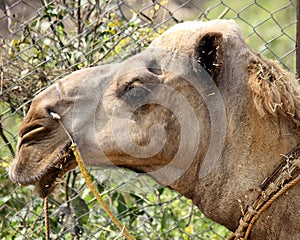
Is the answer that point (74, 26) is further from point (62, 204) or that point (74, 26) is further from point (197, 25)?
point (197, 25)

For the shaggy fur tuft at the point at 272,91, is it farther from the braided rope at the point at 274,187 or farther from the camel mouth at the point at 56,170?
the camel mouth at the point at 56,170

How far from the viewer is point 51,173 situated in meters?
3.39

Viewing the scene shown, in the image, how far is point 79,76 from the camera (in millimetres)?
3422

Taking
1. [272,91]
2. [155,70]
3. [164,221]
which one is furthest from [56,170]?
[164,221]

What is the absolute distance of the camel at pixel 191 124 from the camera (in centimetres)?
326

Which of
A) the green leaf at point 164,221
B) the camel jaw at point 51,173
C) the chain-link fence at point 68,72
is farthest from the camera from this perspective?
the green leaf at point 164,221

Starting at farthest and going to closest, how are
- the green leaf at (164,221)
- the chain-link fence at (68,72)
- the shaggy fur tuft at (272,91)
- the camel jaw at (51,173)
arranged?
1. the green leaf at (164,221)
2. the chain-link fence at (68,72)
3. the camel jaw at (51,173)
4. the shaggy fur tuft at (272,91)

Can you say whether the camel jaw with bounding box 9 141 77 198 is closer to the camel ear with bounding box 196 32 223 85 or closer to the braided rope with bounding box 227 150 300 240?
the camel ear with bounding box 196 32 223 85

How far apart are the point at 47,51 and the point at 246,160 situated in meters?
1.96

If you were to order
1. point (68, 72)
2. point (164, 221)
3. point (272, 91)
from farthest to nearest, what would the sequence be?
point (164, 221) → point (68, 72) → point (272, 91)

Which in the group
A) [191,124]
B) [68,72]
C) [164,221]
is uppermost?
[191,124]

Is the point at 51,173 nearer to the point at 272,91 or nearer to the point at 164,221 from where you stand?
the point at 272,91

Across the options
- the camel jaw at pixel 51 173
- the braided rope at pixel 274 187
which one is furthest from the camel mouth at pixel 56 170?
the braided rope at pixel 274 187

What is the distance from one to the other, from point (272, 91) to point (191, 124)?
36 cm
